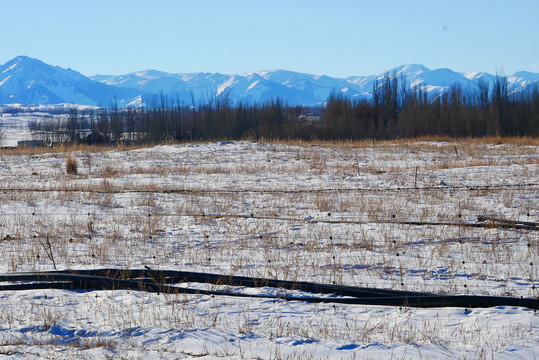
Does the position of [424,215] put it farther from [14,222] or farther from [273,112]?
[273,112]

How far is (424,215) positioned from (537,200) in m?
3.04

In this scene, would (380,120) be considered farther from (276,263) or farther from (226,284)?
(226,284)

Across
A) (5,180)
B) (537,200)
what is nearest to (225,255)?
(537,200)

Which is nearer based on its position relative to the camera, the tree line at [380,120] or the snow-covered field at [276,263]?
the snow-covered field at [276,263]

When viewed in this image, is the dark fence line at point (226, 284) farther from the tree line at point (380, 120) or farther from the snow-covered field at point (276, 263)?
the tree line at point (380, 120)

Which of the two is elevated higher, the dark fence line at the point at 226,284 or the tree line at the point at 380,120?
the tree line at the point at 380,120

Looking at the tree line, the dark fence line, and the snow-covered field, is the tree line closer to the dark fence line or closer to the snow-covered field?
the snow-covered field

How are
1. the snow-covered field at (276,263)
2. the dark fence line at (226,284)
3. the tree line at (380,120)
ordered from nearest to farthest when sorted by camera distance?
the snow-covered field at (276,263), the dark fence line at (226,284), the tree line at (380,120)

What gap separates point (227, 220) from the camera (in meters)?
10.1

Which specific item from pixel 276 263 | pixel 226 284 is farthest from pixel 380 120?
pixel 226 284

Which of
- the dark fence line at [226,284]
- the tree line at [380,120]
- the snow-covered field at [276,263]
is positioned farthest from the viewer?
the tree line at [380,120]

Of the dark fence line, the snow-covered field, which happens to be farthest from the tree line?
the dark fence line

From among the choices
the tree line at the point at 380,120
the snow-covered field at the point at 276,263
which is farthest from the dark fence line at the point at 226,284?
the tree line at the point at 380,120

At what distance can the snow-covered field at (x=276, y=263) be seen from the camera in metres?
4.02
